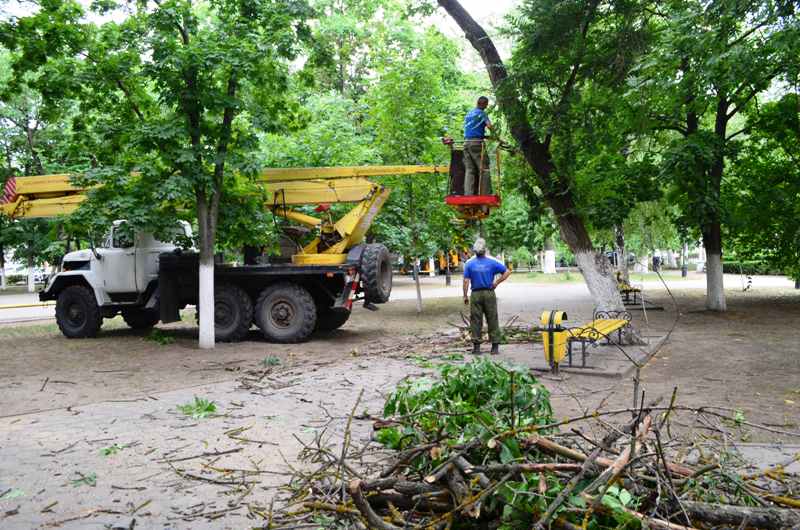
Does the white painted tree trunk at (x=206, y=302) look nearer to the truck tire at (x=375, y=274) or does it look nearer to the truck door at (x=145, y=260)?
the truck door at (x=145, y=260)

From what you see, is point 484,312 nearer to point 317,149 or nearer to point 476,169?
point 476,169

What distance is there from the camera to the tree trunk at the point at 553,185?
38.9ft

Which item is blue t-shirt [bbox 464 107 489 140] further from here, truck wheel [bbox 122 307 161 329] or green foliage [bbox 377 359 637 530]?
truck wheel [bbox 122 307 161 329]

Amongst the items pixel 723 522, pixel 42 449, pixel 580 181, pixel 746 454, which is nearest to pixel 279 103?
pixel 580 181

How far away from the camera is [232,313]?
524 inches

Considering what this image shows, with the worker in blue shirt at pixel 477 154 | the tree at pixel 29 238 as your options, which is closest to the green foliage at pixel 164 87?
the worker in blue shirt at pixel 477 154

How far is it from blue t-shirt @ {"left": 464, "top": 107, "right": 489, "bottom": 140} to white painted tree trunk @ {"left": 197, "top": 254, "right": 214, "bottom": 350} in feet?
18.1

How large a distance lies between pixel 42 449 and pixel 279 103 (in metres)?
8.91

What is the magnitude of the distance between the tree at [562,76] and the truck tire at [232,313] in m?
6.55

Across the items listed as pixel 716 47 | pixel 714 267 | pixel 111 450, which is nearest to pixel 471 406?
pixel 111 450

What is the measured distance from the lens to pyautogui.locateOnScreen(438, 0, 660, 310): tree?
37.4 feet

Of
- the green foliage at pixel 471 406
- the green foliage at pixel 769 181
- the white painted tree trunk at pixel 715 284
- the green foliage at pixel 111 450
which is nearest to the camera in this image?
the green foliage at pixel 471 406

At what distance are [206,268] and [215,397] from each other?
4741 mm

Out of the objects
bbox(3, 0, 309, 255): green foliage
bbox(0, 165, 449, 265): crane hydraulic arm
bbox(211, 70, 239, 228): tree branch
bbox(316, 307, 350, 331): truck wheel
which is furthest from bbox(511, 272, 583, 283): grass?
bbox(211, 70, 239, 228): tree branch
